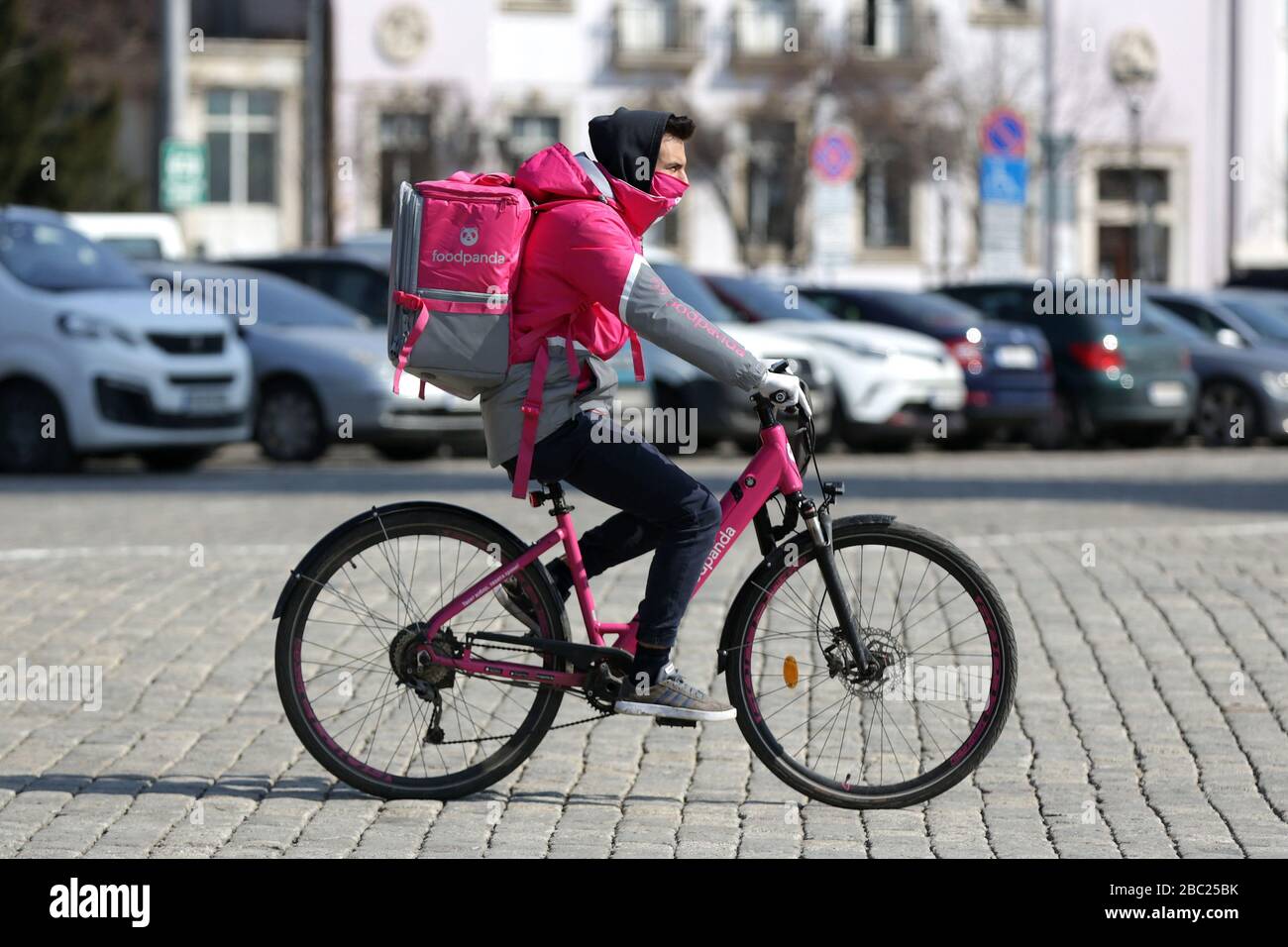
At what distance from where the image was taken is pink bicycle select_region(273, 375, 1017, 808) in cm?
637

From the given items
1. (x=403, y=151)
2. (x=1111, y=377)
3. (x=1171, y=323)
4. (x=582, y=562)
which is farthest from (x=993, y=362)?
(x=403, y=151)

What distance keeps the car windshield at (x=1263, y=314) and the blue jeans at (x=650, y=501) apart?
18470mm

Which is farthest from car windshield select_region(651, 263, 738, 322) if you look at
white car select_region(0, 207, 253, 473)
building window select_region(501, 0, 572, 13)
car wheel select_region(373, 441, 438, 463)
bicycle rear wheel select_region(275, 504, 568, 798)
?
building window select_region(501, 0, 572, 13)

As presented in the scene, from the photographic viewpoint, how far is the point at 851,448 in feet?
71.6

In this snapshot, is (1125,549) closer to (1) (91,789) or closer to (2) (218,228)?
(1) (91,789)

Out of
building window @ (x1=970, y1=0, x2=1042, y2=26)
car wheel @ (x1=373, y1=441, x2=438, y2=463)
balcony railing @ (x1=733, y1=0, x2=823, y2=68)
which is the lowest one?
car wheel @ (x1=373, y1=441, x2=438, y2=463)

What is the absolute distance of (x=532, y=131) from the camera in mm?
48469

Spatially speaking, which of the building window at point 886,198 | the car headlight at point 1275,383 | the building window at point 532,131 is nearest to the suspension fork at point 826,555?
the car headlight at point 1275,383

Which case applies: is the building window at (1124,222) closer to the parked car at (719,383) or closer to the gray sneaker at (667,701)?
the parked car at (719,383)

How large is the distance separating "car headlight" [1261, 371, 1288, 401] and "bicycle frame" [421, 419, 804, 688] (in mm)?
17215

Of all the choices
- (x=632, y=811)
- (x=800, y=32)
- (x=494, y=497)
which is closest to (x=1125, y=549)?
(x=494, y=497)

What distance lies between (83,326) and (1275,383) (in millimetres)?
11112

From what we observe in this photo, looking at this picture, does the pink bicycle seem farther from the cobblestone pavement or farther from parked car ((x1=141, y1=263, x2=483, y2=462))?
parked car ((x1=141, y1=263, x2=483, y2=462))

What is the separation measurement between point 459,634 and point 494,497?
8.93m
